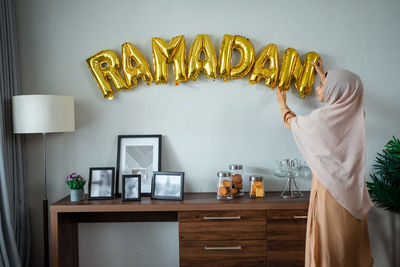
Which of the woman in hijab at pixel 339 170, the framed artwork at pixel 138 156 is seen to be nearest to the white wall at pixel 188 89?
the framed artwork at pixel 138 156

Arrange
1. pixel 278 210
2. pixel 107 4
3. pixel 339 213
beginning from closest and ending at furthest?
1. pixel 339 213
2. pixel 278 210
3. pixel 107 4

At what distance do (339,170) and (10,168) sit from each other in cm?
222

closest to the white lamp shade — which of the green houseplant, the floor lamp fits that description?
the floor lamp

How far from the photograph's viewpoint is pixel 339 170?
1760 mm

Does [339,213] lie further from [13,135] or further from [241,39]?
[13,135]

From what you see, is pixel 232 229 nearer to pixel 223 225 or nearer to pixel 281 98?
pixel 223 225

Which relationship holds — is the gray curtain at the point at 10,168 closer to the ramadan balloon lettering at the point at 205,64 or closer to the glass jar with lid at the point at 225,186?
the ramadan balloon lettering at the point at 205,64

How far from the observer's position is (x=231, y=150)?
2.42 metres

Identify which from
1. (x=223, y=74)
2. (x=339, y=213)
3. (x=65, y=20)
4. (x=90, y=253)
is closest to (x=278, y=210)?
(x=339, y=213)

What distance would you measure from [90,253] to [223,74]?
69.5 inches

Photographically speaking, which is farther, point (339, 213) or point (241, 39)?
point (241, 39)

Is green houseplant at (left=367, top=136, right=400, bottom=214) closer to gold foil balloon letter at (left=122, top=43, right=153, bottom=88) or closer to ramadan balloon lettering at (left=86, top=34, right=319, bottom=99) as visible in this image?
ramadan balloon lettering at (left=86, top=34, right=319, bottom=99)

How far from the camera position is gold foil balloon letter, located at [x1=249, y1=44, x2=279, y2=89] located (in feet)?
7.57

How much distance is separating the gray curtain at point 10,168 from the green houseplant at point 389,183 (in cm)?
250
